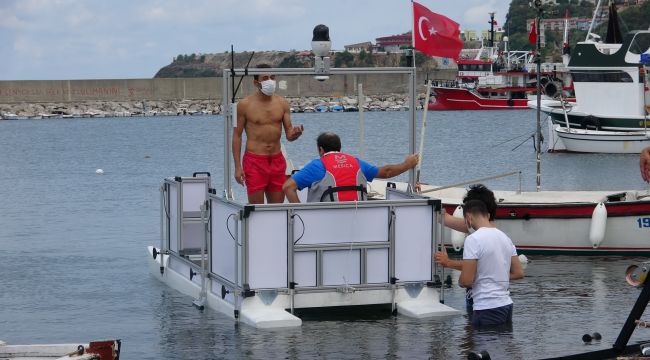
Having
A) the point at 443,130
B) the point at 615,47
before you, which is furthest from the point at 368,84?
the point at 615,47

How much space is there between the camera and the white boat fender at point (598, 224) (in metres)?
18.2

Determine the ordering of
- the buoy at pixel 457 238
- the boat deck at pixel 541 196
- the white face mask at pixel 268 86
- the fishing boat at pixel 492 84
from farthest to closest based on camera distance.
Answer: the fishing boat at pixel 492 84 < the boat deck at pixel 541 196 < the buoy at pixel 457 238 < the white face mask at pixel 268 86

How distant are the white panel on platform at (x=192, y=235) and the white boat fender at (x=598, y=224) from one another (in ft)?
19.5

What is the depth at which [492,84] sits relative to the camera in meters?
114

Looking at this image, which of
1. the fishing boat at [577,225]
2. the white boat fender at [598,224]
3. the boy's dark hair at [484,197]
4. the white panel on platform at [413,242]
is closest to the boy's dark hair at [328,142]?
the white panel on platform at [413,242]

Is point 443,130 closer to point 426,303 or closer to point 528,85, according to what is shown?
point 528,85

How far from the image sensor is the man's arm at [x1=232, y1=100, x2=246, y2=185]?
1366cm

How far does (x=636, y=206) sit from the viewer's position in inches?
717

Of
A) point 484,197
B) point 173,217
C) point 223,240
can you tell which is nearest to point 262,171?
point 223,240

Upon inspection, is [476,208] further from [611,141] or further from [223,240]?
[611,141]

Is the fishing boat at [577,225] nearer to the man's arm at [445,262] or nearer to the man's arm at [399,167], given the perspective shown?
the man's arm at [399,167]

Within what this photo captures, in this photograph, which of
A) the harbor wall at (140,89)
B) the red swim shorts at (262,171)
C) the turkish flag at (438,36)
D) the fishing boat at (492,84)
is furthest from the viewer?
the harbor wall at (140,89)

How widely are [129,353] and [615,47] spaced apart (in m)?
40.3

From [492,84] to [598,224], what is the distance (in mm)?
97194
